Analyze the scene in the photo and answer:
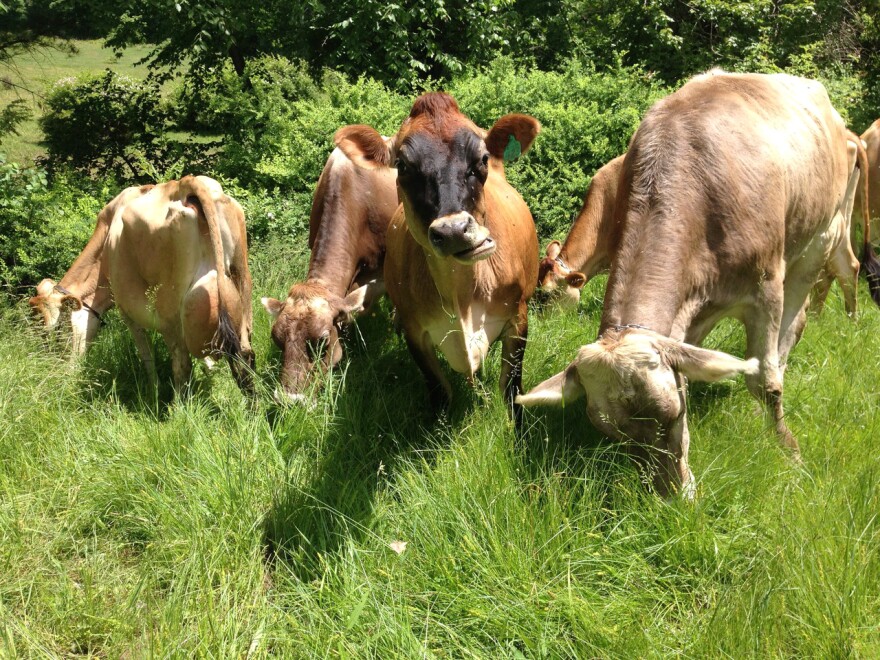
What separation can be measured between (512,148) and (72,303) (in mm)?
3755

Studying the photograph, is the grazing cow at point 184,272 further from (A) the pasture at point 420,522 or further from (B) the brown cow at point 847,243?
(B) the brown cow at point 847,243

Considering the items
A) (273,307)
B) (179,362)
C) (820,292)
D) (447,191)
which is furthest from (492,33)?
(447,191)

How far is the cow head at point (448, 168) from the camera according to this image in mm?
3238

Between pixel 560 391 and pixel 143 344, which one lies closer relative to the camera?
pixel 560 391

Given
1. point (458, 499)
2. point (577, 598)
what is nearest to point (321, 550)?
point (458, 499)

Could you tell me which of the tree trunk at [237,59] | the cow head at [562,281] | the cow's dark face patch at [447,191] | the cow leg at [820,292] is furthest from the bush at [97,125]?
the cow leg at [820,292]

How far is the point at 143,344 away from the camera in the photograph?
17.2ft

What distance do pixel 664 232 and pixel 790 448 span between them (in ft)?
4.16

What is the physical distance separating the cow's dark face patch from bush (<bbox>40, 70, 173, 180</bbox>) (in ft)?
28.0

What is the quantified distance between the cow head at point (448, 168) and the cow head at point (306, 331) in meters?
1.16

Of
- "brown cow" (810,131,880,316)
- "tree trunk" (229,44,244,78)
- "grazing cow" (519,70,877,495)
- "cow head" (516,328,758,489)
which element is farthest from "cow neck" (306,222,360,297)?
"tree trunk" (229,44,244,78)

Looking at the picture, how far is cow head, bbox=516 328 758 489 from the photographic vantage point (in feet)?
9.49

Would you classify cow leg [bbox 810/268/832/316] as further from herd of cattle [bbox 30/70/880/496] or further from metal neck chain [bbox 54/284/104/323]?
metal neck chain [bbox 54/284/104/323]

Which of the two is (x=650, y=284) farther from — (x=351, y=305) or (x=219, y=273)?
(x=219, y=273)
